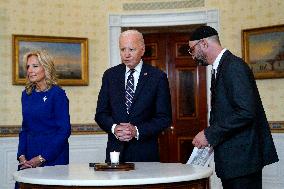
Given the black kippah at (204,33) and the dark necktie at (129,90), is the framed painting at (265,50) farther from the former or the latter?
the black kippah at (204,33)

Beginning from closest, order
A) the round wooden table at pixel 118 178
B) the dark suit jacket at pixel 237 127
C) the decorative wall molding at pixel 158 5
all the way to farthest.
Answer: the round wooden table at pixel 118 178 < the dark suit jacket at pixel 237 127 < the decorative wall molding at pixel 158 5

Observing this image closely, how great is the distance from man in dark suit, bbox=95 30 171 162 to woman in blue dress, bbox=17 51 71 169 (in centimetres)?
29

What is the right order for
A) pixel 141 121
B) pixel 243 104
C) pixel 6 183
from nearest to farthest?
1. pixel 243 104
2. pixel 141 121
3. pixel 6 183

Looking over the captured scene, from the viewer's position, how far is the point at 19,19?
701 centimetres

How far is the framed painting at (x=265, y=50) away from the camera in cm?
681

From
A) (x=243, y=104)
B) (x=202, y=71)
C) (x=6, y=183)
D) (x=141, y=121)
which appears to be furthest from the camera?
(x=202, y=71)

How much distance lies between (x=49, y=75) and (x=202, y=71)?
15.1 ft

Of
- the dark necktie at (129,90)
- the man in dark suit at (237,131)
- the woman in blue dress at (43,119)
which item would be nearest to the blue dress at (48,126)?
the woman in blue dress at (43,119)

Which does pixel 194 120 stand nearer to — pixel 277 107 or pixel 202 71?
pixel 202 71

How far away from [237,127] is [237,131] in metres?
0.06

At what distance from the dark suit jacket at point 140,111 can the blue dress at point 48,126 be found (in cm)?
27

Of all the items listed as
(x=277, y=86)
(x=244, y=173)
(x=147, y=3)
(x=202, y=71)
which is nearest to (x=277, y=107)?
(x=277, y=86)

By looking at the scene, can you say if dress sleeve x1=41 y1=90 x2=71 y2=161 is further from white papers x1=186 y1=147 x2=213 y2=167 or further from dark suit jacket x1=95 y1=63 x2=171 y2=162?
white papers x1=186 y1=147 x2=213 y2=167

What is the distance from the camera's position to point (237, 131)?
297cm
